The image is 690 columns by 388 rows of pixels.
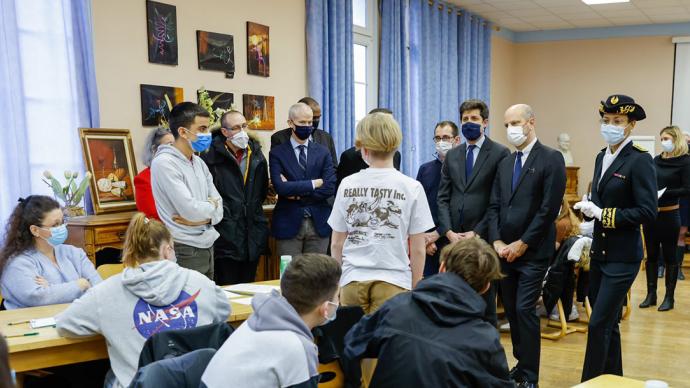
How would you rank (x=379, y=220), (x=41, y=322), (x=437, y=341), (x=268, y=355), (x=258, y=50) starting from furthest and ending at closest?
(x=258, y=50) < (x=379, y=220) < (x=41, y=322) < (x=437, y=341) < (x=268, y=355)

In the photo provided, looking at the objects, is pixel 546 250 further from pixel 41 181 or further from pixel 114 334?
pixel 41 181

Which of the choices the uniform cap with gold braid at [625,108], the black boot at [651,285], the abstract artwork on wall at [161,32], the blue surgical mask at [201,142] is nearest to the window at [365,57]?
the abstract artwork on wall at [161,32]

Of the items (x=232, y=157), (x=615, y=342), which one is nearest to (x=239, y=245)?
(x=232, y=157)

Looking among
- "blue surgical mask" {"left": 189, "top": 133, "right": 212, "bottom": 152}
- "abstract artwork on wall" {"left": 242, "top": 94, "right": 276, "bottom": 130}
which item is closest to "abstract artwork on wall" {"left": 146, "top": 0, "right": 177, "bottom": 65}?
"abstract artwork on wall" {"left": 242, "top": 94, "right": 276, "bottom": 130}

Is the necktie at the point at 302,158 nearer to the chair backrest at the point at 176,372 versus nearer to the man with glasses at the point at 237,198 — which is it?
the man with glasses at the point at 237,198

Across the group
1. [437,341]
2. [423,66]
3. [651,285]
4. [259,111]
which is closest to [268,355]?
[437,341]

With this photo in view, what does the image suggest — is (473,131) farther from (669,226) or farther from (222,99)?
(669,226)

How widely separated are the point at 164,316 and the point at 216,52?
11.4 feet

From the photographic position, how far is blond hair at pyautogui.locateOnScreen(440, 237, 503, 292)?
197 centimetres

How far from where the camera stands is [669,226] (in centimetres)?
582

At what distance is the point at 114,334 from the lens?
2.29 meters

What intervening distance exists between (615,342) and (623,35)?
8450 mm

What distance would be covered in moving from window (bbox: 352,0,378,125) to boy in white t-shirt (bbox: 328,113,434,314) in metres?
4.77

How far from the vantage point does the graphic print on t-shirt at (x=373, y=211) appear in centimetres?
263
